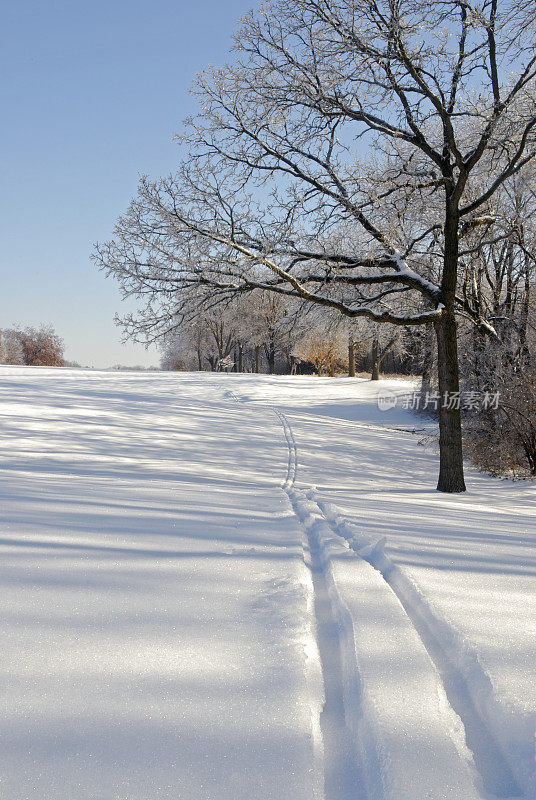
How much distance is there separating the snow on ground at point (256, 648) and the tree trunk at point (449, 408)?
2395 millimetres

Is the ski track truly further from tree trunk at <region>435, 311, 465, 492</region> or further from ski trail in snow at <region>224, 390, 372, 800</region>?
tree trunk at <region>435, 311, 465, 492</region>

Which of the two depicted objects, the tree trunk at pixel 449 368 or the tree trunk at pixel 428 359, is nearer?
the tree trunk at pixel 449 368

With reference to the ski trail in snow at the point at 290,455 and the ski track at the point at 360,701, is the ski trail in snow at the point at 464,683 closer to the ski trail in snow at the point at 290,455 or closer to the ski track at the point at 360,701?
the ski track at the point at 360,701

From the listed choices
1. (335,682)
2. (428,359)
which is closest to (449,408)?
(335,682)

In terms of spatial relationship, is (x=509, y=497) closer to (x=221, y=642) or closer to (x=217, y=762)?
(x=221, y=642)

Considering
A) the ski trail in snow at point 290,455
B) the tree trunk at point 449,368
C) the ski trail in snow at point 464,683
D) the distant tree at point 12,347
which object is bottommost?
the ski trail in snow at point 290,455

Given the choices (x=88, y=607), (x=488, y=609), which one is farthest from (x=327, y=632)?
(x=88, y=607)

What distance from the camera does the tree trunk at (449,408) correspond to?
307 inches

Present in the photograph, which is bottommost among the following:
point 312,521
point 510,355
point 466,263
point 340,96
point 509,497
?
point 509,497

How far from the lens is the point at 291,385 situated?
27.8m

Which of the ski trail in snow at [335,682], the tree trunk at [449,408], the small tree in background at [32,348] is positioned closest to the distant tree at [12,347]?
the small tree in background at [32,348]

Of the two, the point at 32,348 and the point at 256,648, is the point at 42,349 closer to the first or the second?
the point at 32,348

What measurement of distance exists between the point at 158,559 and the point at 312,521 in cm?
200

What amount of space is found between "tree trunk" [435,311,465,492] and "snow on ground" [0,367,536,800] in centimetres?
240
